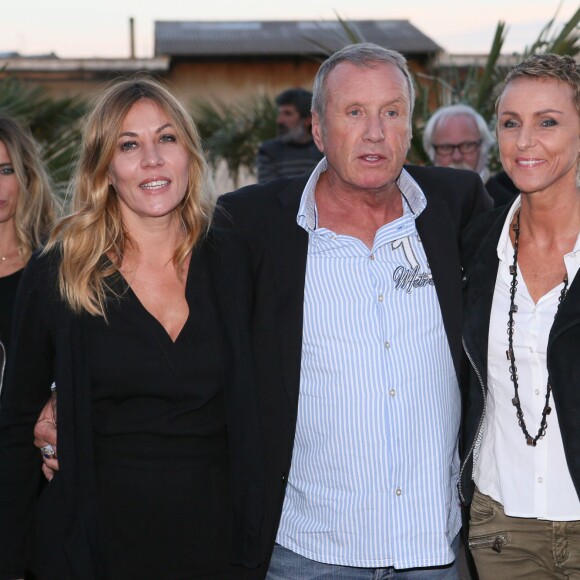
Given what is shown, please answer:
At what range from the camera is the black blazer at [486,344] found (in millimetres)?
2916

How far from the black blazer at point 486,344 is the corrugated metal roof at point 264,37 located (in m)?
13.5

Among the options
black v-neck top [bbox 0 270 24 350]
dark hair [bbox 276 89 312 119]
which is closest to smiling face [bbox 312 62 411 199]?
black v-neck top [bbox 0 270 24 350]

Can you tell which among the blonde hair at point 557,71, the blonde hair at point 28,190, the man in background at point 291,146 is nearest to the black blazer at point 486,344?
the blonde hair at point 557,71

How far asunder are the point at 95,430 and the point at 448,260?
1401mm

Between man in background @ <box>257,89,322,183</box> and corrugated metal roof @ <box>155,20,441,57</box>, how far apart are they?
7533 millimetres

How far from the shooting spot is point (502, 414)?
10.3ft

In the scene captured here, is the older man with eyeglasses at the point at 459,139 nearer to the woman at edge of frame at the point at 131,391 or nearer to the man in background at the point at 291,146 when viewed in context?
the man in background at the point at 291,146

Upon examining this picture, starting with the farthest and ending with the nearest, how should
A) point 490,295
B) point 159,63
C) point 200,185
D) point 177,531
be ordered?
point 159,63, point 200,185, point 490,295, point 177,531

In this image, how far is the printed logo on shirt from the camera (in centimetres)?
321

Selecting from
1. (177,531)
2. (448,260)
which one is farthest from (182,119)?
(177,531)

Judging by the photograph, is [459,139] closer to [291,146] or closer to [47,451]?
[291,146]

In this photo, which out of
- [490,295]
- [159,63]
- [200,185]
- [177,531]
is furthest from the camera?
[159,63]

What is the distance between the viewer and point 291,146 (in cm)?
905

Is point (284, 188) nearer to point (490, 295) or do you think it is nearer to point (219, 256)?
point (219, 256)
